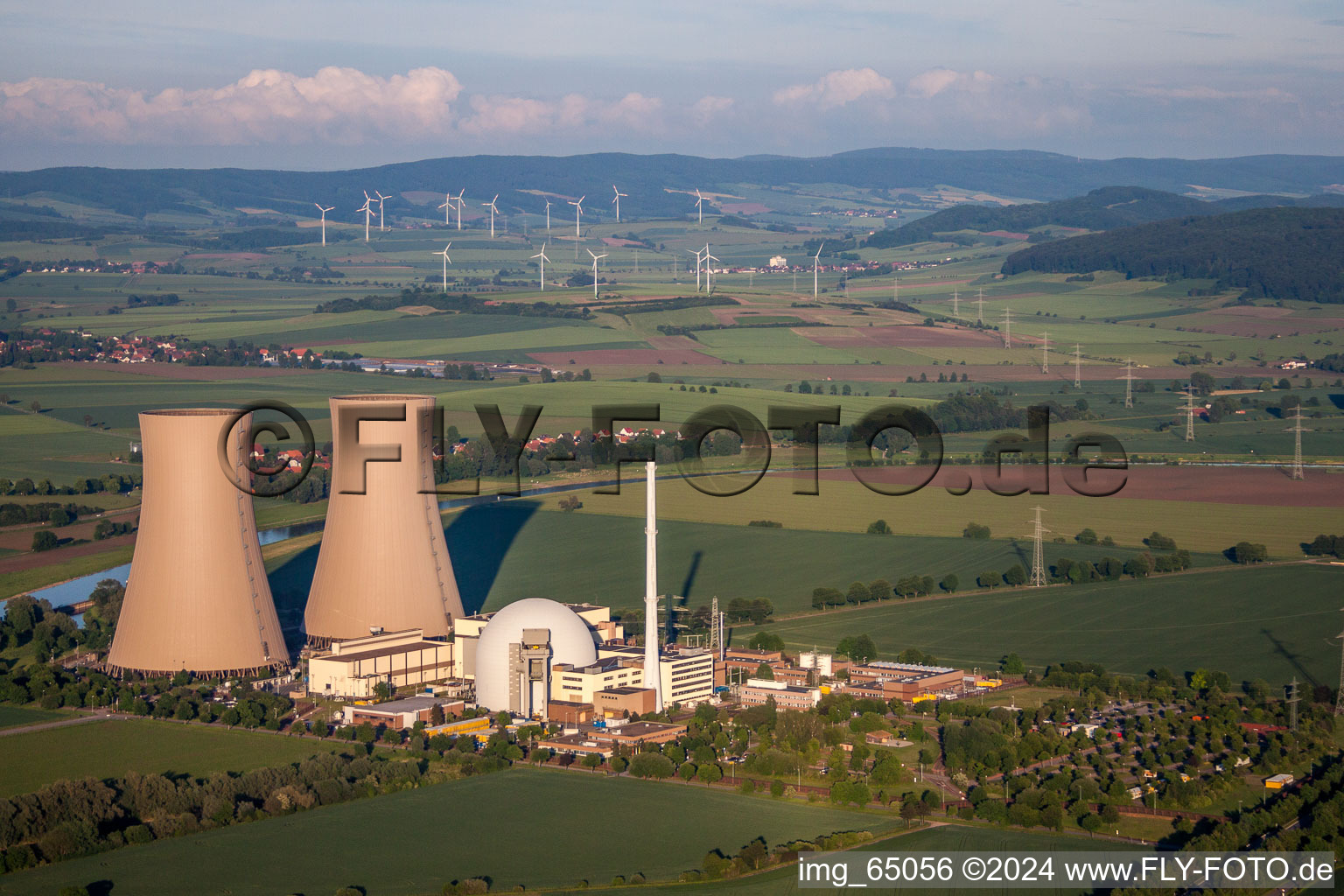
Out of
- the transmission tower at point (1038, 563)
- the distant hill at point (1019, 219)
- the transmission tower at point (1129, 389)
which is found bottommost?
the transmission tower at point (1038, 563)

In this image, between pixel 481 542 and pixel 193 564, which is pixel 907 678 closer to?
pixel 193 564

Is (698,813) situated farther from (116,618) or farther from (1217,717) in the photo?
(116,618)

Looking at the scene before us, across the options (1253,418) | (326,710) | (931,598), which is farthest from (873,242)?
(326,710)

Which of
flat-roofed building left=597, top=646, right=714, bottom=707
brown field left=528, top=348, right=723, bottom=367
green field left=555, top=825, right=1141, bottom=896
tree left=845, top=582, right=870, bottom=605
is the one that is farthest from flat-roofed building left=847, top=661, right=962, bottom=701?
brown field left=528, top=348, right=723, bottom=367

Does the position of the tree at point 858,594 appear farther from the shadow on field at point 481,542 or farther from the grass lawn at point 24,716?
the grass lawn at point 24,716

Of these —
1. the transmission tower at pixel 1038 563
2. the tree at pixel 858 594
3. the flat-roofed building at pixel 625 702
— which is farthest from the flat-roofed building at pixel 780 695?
the transmission tower at pixel 1038 563

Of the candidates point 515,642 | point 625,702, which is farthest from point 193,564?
point 625,702
